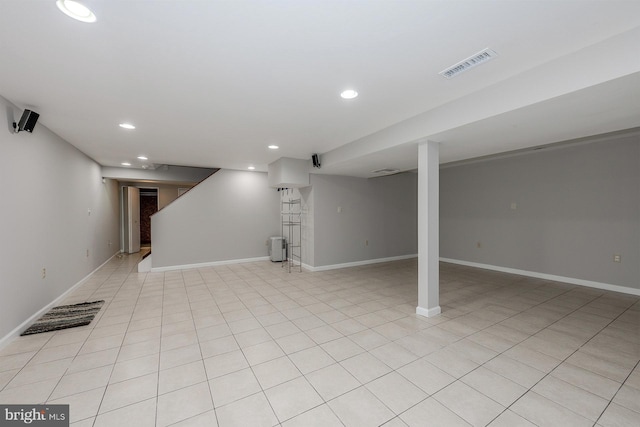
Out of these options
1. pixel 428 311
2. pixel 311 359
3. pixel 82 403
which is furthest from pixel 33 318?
pixel 428 311

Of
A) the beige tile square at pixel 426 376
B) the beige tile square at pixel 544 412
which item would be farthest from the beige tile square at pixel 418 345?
the beige tile square at pixel 544 412

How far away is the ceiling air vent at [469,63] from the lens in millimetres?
2029

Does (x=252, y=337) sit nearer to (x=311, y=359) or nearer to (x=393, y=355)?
(x=311, y=359)

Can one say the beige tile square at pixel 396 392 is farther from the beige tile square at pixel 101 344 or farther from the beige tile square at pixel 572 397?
the beige tile square at pixel 101 344

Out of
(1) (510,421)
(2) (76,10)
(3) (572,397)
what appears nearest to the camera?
(2) (76,10)

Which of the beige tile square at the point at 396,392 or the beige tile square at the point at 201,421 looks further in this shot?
the beige tile square at the point at 396,392

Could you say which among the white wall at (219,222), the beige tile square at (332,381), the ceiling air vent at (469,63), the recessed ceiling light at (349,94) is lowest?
the beige tile square at (332,381)

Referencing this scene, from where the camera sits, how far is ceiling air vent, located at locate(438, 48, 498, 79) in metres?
2.03

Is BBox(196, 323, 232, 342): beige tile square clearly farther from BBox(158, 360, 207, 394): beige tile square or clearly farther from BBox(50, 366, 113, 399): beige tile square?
BBox(50, 366, 113, 399): beige tile square

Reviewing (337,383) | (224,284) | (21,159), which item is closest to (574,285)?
(337,383)

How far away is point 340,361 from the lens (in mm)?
2434

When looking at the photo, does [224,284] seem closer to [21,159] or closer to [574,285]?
[21,159]

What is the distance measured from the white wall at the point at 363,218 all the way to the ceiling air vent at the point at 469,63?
13.4 feet
